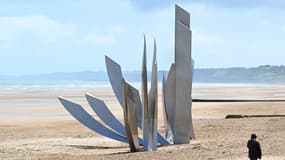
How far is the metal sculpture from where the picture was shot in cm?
1589

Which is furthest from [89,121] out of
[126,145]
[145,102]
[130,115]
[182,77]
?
[182,77]

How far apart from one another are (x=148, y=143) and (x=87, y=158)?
2.14 m

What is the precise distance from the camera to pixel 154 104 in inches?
627

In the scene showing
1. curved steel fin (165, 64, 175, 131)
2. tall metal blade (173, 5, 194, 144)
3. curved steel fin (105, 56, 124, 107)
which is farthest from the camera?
curved steel fin (165, 64, 175, 131)

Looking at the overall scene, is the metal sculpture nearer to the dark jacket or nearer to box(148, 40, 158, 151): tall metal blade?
box(148, 40, 158, 151): tall metal blade

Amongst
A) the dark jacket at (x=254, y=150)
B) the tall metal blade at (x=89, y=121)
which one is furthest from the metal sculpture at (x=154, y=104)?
the dark jacket at (x=254, y=150)

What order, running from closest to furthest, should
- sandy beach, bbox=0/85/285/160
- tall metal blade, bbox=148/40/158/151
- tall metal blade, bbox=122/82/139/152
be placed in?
sandy beach, bbox=0/85/285/160, tall metal blade, bbox=122/82/139/152, tall metal blade, bbox=148/40/158/151

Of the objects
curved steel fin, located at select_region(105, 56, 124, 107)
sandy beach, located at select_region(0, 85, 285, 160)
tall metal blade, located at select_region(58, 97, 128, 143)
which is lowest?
sandy beach, located at select_region(0, 85, 285, 160)

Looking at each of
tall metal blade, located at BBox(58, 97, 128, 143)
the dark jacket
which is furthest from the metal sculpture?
the dark jacket

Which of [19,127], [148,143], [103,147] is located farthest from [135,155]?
[19,127]

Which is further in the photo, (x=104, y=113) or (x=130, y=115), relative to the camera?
(x=104, y=113)

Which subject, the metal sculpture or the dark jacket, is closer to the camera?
the dark jacket

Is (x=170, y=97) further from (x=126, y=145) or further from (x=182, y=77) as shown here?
(x=126, y=145)

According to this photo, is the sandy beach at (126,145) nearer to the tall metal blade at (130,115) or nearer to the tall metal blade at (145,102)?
the tall metal blade at (130,115)
